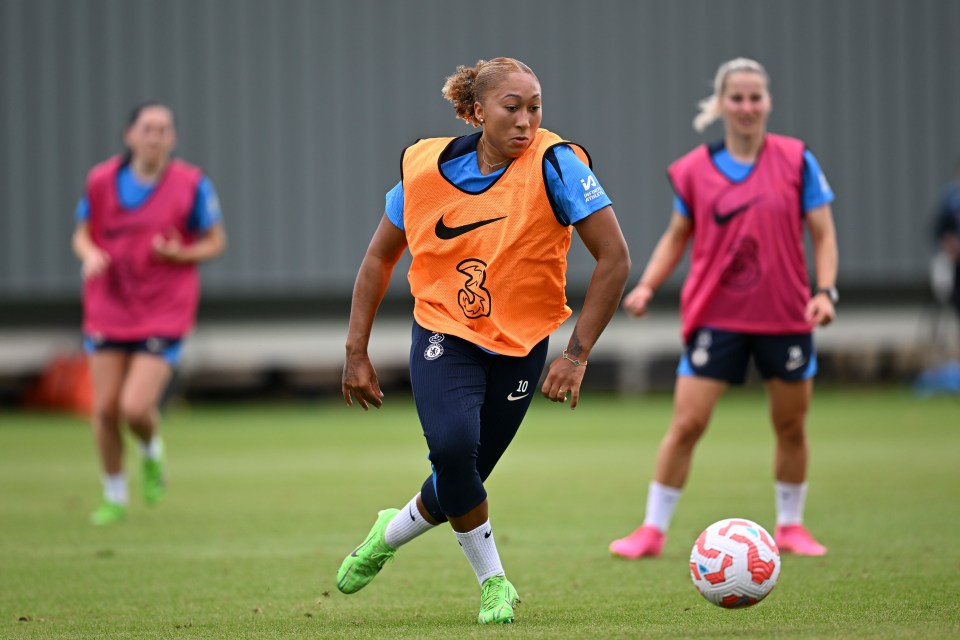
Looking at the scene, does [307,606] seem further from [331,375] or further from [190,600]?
[331,375]

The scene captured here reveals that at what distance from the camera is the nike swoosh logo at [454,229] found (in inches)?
216

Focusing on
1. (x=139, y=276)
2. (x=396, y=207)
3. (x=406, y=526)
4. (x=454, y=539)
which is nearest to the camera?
(x=396, y=207)

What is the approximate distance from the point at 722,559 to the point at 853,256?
1641 cm

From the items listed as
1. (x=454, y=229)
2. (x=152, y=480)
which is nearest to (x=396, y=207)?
(x=454, y=229)

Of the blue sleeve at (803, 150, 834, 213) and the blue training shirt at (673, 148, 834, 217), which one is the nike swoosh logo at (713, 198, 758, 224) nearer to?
the blue training shirt at (673, 148, 834, 217)

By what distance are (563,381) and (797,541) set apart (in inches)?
104

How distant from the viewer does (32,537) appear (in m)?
8.30

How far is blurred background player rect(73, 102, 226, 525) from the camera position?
9.27m

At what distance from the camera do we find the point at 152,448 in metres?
9.48

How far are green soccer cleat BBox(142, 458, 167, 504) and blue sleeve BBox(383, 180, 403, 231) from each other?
177 inches

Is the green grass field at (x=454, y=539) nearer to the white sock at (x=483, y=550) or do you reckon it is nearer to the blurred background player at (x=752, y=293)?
the white sock at (x=483, y=550)

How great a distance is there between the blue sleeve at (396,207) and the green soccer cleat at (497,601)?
1.40 metres

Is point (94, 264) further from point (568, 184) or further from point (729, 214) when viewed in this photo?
point (568, 184)

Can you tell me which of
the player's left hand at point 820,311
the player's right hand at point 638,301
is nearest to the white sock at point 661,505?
the player's right hand at point 638,301
